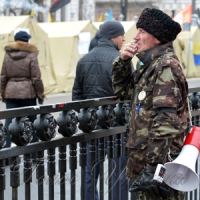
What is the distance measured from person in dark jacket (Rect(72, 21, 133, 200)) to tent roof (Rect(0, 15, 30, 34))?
1176 cm

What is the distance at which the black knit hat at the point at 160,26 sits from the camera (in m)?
3.40

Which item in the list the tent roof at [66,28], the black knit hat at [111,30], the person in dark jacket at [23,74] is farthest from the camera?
the tent roof at [66,28]

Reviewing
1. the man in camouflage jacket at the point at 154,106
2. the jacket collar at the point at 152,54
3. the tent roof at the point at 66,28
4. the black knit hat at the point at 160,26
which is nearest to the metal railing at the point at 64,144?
the man in camouflage jacket at the point at 154,106

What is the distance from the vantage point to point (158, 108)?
3.26 metres

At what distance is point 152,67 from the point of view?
336 centimetres

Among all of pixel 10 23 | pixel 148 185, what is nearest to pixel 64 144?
pixel 148 185

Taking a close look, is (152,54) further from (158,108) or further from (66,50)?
(66,50)

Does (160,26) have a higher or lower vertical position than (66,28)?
higher

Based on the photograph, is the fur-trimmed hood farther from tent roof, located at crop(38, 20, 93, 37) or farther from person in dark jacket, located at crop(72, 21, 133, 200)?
tent roof, located at crop(38, 20, 93, 37)

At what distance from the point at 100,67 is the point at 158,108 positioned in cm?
224

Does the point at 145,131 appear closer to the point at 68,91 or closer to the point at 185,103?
the point at 185,103

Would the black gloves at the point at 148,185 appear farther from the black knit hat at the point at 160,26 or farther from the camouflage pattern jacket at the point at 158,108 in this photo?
the black knit hat at the point at 160,26

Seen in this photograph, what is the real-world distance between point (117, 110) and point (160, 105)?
988 mm

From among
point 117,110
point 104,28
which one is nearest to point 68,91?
point 104,28
